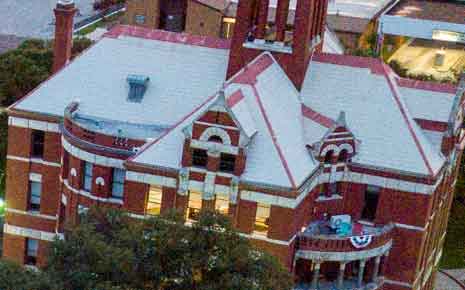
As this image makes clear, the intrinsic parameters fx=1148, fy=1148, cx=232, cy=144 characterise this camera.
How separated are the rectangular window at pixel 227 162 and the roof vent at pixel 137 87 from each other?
10.6 meters

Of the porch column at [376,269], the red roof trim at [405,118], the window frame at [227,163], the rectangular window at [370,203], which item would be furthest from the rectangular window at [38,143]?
the porch column at [376,269]

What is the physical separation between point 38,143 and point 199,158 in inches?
620

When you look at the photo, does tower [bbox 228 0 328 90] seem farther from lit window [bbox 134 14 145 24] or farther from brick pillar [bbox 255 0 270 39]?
lit window [bbox 134 14 145 24]

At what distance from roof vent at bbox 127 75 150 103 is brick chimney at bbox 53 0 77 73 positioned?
7.81 m

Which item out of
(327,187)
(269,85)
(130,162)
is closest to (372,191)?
(327,187)

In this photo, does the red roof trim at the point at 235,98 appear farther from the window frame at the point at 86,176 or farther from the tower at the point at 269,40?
the window frame at the point at 86,176

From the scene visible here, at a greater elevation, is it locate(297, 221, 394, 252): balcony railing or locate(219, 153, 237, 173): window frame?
locate(219, 153, 237, 173): window frame

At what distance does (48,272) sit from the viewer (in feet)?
188

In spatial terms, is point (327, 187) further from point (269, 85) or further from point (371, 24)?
point (371, 24)

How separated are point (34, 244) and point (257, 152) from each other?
20.7m

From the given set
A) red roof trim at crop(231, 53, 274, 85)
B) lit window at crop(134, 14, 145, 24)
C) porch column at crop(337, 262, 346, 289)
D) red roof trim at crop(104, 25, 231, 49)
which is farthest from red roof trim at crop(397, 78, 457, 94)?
lit window at crop(134, 14, 145, 24)

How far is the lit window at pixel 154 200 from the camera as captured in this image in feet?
239

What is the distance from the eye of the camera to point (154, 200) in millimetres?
73250

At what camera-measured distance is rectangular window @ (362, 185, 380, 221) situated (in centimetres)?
7738
